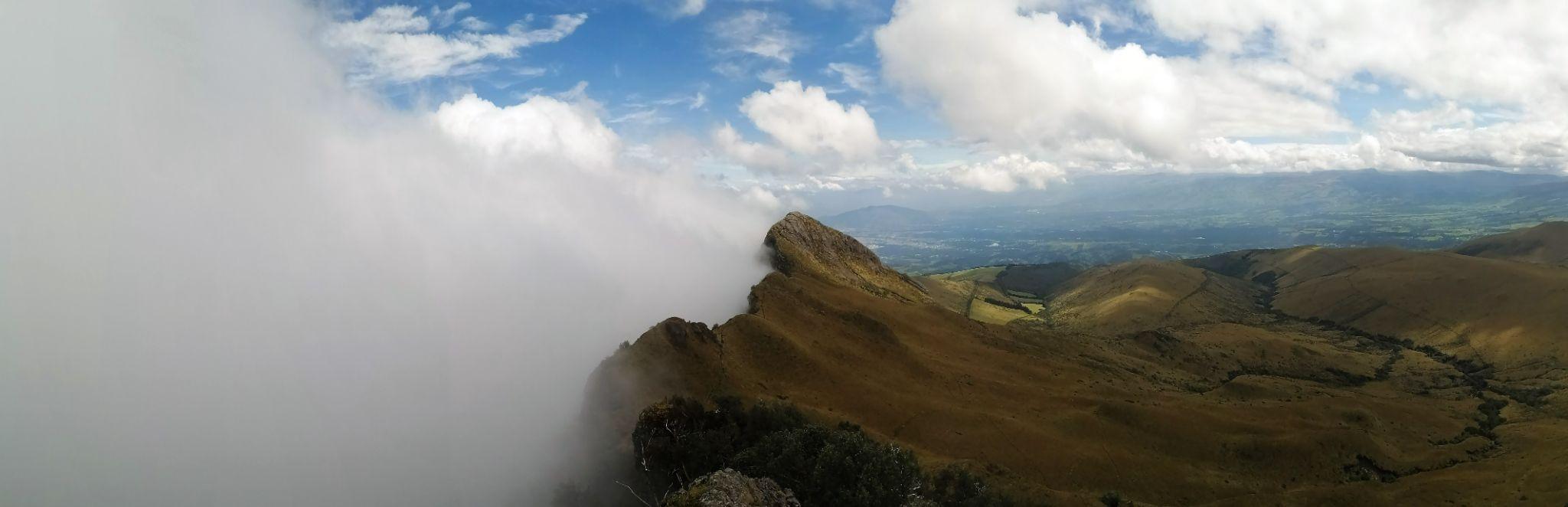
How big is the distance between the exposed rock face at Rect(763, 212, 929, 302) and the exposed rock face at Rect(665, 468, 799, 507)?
95885 mm

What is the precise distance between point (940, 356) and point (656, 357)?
53515 mm

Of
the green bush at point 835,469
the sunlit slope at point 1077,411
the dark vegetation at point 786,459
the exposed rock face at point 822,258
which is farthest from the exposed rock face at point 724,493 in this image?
the exposed rock face at point 822,258

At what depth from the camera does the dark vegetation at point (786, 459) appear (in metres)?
48.6

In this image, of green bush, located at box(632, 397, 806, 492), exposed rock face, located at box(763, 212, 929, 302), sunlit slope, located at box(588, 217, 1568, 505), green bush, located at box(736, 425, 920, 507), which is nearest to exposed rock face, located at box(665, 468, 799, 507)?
green bush, located at box(736, 425, 920, 507)

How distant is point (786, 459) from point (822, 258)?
12340 centimetres

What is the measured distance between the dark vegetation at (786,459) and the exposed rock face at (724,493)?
5265mm

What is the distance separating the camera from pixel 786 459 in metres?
50.8

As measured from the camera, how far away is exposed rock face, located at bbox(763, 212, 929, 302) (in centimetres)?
15212

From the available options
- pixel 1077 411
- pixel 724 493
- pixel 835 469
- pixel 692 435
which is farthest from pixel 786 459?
pixel 1077 411

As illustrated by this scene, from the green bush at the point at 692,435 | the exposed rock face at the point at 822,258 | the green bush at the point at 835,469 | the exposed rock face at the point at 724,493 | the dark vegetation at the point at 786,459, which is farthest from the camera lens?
the exposed rock face at the point at 822,258

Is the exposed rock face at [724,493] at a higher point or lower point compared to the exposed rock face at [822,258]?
lower

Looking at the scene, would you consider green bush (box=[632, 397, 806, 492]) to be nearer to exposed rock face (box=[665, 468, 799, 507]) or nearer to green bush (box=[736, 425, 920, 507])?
green bush (box=[736, 425, 920, 507])

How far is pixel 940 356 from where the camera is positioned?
4518 inches

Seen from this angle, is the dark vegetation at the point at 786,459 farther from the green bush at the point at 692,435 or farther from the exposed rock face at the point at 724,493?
the exposed rock face at the point at 724,493
